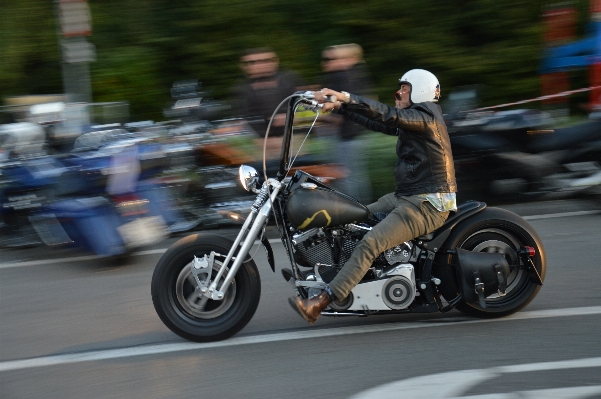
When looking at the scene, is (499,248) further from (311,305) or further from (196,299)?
(196,299)

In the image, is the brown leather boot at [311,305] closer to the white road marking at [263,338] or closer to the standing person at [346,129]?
the white road marking at [263,338]

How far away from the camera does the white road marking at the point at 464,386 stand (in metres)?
4.34

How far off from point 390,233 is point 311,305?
650 millimetres

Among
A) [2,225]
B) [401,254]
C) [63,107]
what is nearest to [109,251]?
[2,225]

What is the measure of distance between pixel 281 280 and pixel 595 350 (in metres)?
2.62

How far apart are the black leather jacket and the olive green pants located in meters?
0.11

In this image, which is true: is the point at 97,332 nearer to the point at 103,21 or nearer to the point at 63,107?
the point at 63,107

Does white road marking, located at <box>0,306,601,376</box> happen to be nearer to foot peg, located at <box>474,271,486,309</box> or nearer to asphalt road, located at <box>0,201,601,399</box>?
asphalt road, located at <box>0,201,601,399</box>

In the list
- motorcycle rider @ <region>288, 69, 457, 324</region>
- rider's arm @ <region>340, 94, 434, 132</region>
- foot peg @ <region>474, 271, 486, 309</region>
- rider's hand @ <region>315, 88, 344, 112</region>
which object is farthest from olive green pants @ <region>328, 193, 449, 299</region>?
rider's hand @ <region>315, 88, 344, 112</region>

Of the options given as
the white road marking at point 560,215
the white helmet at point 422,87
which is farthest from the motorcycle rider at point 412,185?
the white road marking at point 560,215

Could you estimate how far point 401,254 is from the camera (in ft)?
17.5

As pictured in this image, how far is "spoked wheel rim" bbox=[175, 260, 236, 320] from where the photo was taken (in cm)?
524

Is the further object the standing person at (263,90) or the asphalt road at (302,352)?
the standing person at (263,90)

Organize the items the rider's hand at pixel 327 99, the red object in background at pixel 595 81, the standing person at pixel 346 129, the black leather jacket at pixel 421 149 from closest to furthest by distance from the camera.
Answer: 1. the rider's hand at pixel 327 99
2. the black leather jacket at pixel 421 149
3. the standing person at pixel 346 129
4. the red object in background at pixel 595 81
